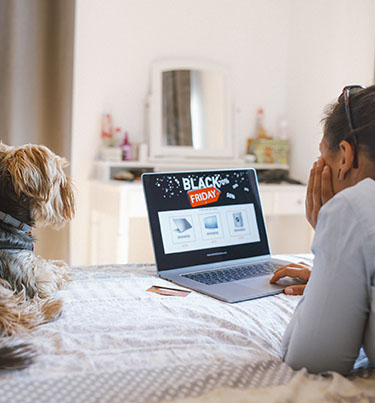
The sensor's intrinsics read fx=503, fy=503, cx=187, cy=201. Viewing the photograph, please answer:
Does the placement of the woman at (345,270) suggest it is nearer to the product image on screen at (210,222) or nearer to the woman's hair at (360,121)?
the woman's hair at (360,121)

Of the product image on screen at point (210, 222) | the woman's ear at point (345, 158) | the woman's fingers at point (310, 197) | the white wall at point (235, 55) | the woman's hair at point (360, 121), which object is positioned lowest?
the product image on screen at point (210, 222)

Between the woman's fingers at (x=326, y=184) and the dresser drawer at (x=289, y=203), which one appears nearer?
the woman's fingers at (x=326, y=184)

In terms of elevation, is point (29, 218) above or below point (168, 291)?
above

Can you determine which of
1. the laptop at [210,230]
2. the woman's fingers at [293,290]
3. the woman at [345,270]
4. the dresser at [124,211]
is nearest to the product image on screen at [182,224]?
the laptop at [210,230]

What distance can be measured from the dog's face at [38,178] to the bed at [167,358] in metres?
0.30

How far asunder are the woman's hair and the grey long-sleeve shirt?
70mm

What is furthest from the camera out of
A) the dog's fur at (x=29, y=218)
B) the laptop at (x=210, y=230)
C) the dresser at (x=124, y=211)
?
the dresser at (x=124, y=211)

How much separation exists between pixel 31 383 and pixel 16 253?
56 centimetres

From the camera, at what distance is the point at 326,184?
98 cm

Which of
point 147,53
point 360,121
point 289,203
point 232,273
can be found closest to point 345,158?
point 360,121

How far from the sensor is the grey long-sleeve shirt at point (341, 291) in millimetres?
755

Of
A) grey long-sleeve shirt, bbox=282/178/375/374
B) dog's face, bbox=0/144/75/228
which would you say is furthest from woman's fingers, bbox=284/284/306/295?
dog's face, bbox=0/144/75/228

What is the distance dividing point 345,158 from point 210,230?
2.26ft

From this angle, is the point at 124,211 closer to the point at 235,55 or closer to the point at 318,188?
the point at 235,55
